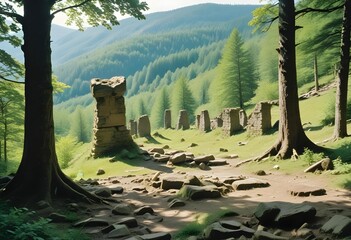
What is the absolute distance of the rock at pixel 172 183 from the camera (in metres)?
10.7

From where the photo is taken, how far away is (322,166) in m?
10.7

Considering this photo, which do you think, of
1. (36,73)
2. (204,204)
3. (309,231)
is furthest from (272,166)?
(36,73)

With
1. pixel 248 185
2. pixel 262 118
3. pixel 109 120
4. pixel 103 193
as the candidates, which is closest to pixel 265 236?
pixel 248 185

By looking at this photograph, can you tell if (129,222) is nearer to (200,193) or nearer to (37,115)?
(200,193)

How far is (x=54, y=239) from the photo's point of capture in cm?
496

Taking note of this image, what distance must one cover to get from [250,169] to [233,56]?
1310 inches

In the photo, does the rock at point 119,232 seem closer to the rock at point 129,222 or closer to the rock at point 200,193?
the rock at point 129,222

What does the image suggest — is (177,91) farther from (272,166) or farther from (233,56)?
(272,166)

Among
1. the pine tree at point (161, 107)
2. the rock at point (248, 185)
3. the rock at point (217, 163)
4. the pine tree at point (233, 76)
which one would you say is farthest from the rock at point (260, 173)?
the pine tree at point (161, 107)

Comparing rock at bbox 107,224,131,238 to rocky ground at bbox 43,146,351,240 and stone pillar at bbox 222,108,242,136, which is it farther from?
stone pillar at bbox 222,108,242,136

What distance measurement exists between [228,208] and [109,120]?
40.8 ft

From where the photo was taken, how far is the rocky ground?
560 centimetres

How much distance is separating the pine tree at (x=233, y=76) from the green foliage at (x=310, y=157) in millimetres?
31393

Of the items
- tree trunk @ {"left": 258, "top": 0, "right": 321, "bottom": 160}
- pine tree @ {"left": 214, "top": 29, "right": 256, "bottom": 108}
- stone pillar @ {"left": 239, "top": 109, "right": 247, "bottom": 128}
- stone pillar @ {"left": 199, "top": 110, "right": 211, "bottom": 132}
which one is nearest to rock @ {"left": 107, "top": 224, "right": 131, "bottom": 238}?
tree trunk @ {"left": 258, "top": 0, "right": 321, "bottom": 160}
